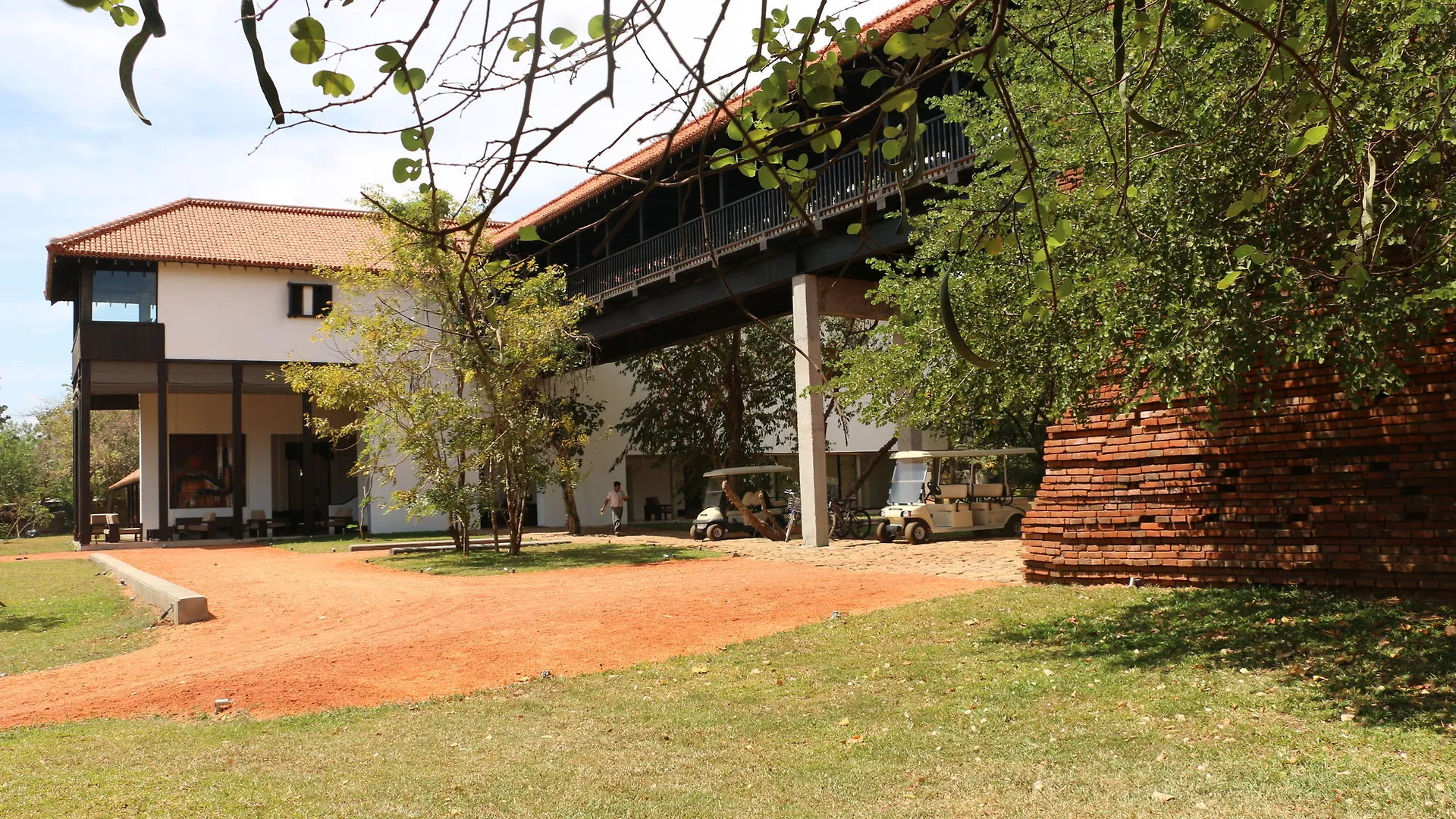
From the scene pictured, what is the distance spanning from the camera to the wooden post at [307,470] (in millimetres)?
32312

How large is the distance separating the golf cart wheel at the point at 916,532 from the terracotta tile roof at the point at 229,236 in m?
14.2

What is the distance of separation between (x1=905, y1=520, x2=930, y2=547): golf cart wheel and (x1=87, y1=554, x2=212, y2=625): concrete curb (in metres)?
11.9

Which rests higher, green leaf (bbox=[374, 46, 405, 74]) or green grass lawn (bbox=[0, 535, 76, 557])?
green leaf (bbox=[374, 46, 405, 74])

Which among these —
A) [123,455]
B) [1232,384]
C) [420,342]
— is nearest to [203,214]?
[420,342]

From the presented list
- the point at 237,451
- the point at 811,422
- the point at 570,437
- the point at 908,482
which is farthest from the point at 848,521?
the point at 237,451

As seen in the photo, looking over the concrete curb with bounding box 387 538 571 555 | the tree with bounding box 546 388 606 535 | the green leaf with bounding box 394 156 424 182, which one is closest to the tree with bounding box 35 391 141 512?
the tree with bounding box 546 388 606 535

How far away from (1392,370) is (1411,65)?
6.34 ft

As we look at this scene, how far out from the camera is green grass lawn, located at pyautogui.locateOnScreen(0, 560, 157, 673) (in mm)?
10172

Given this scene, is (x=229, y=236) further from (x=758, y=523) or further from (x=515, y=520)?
(x=758, y=523)

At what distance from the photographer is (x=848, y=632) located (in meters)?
9.62

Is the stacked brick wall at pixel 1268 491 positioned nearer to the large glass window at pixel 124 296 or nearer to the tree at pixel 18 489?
the large glass window at pixel 124 296

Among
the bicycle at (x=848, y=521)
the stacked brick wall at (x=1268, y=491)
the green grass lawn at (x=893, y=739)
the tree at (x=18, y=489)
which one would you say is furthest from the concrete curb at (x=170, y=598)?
the tree at (x=18, y=489)

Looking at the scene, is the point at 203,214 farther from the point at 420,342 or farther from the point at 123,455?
the point at 123,455

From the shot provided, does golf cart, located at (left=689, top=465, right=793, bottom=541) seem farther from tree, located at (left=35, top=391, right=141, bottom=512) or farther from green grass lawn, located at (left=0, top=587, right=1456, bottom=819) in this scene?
tree, located at (left=35, top=391, right=141, bottom=512)
